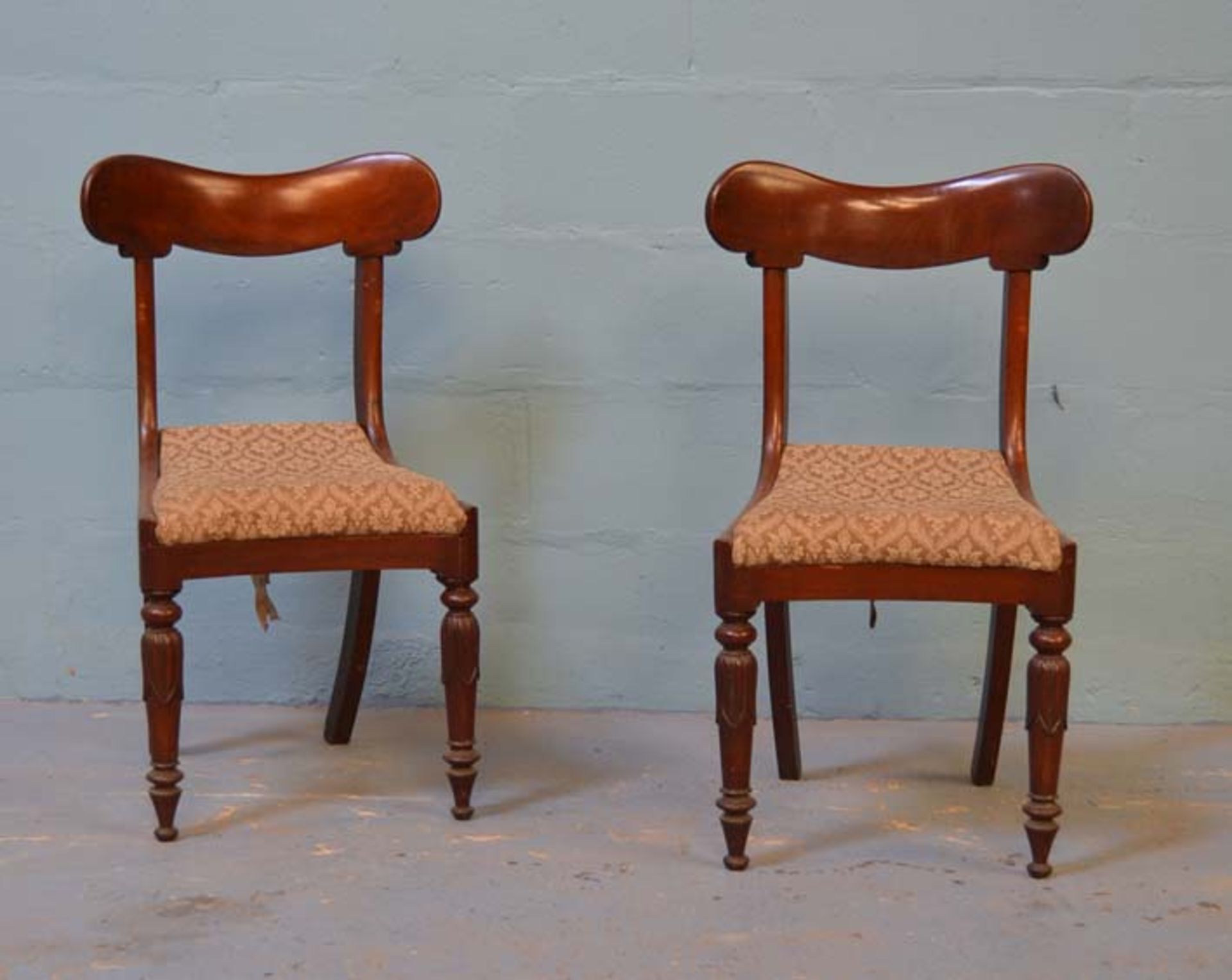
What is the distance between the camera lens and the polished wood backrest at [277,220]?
275 centimetres

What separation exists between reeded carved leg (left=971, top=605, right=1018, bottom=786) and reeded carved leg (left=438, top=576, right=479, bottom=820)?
79 centimetres

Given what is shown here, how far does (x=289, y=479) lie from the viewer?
2.55 metres

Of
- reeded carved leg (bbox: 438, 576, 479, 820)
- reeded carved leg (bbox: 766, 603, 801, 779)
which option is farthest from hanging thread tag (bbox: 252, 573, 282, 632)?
reeded carved leg (bbox: 766, 603, 801, 779)

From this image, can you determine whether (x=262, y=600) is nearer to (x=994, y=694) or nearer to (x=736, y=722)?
(x=736, y=722)

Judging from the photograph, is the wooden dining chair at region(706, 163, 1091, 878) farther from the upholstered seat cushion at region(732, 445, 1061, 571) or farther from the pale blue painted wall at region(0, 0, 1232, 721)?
the pale blue painted wall at region(0, 0, 1232, 721)

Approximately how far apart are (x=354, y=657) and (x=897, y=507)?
3.26 feet

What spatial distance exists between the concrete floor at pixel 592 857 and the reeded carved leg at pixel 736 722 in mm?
69

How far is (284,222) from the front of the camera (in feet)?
9.27

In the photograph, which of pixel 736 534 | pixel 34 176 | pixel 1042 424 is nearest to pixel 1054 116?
pixel 1042 424

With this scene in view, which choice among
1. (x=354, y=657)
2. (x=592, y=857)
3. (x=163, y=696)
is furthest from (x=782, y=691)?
(x=163, y=696)

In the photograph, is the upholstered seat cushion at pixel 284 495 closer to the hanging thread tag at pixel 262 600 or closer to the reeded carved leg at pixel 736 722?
the hanging thread tag at pixel 262 600

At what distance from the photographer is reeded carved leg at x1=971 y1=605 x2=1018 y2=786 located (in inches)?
107

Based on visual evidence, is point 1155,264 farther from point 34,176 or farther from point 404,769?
point 34,176

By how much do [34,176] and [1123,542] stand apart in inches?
78.8
